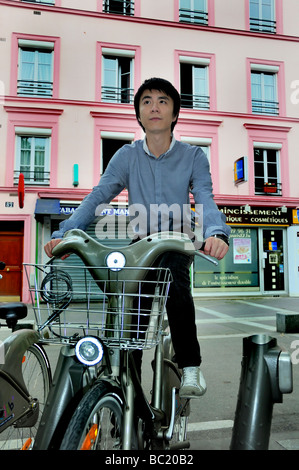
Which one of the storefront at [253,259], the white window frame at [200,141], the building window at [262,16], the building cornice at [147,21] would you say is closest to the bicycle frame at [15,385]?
the storefront at [253,259]

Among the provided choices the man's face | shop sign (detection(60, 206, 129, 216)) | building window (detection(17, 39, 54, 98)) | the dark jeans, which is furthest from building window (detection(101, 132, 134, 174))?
the dark jeans

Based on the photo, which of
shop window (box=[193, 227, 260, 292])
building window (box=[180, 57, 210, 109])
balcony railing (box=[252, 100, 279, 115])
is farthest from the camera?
balcony railing (box=[252, 100, 279, 115])

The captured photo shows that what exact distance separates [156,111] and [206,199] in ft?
1.90

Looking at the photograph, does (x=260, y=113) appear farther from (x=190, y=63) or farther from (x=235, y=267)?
(x=235, y=267)

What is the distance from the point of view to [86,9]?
12664 millimetres

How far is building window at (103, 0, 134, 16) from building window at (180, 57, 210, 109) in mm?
2546

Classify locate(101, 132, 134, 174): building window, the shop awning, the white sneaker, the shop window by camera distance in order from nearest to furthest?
the white sneaker, the shop awning, locate(101, 132, 134, 174): building window, the shop window

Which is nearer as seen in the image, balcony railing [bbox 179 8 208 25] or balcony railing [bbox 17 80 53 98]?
balcony railing [bbox 17 80 53 98]

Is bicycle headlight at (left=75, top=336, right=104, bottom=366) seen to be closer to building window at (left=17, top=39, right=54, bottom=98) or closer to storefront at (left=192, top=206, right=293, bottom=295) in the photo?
storefront at (left=192, top=206, right=293, bottom=295)

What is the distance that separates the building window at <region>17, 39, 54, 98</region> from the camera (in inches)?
484

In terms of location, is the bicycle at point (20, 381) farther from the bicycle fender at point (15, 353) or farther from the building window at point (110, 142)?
the building window at point (110, 142)

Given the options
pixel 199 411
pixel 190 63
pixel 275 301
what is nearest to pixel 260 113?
pixel 190 63

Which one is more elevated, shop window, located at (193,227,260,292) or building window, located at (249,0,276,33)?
building window, located at (249,0,276,33)

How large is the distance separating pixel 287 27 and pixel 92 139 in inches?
351
